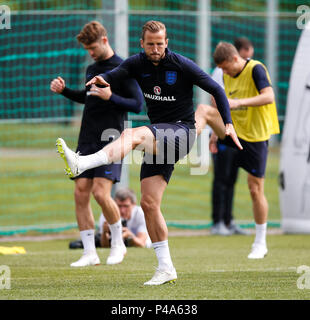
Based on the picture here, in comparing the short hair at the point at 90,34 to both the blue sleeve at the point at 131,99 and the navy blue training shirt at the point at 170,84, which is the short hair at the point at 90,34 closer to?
the blue sleeve at the point at 131,99

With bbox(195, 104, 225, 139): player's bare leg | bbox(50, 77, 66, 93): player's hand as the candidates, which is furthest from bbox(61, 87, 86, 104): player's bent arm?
bbox(195, 104, 225, 139): player's bare leg

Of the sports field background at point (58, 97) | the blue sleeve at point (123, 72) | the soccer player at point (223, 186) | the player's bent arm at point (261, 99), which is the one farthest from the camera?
the sports field background at point (58, 97)

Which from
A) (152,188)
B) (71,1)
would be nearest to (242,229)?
(152,188)

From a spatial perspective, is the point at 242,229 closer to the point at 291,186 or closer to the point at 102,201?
the point at 291,186

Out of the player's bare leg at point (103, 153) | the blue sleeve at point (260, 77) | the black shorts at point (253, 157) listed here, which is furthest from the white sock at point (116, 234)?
the player's bare leg at point (103, 153)

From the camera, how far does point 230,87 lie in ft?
28.1

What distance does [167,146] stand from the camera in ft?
20.2

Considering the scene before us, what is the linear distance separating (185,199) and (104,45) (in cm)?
751

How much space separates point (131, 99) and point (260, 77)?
1.36 m

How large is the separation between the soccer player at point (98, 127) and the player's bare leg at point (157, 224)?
157 cm

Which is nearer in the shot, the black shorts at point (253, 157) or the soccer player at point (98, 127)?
the soccer player at point (98, 127)

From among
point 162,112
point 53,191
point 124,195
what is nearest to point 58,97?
point 53,191

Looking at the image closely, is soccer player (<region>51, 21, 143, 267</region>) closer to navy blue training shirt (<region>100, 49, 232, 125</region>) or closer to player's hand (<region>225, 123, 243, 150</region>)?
navy blue training shirt (<region>100, 49, 232, 125</region>)

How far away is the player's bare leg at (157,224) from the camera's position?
6.25m
